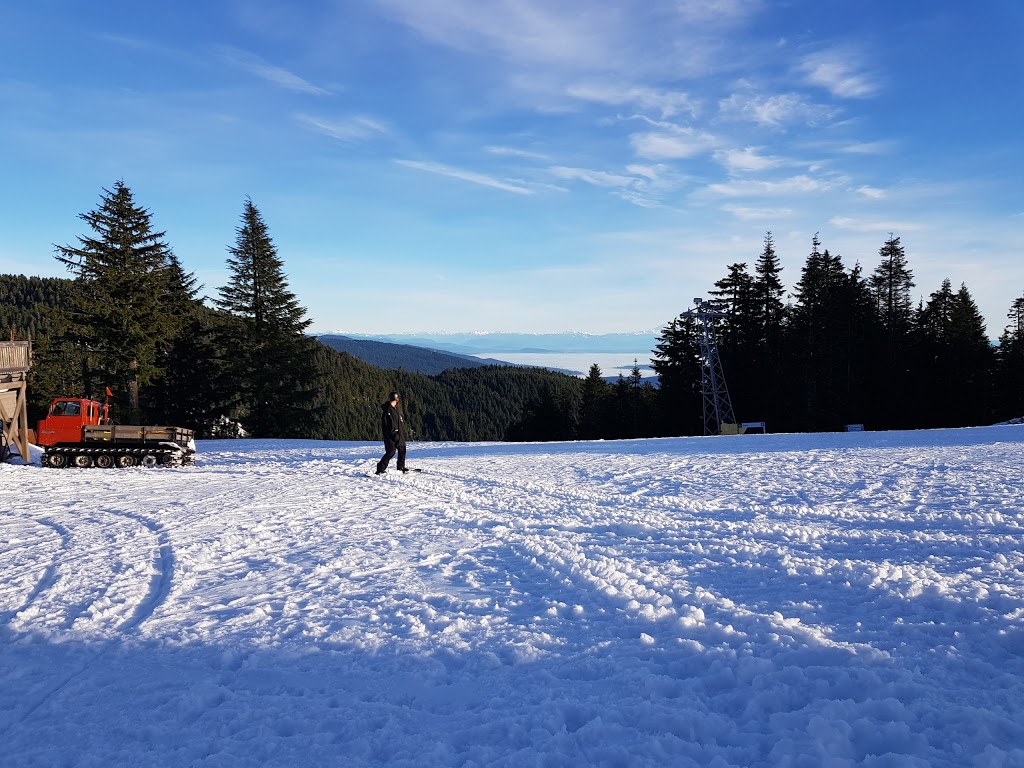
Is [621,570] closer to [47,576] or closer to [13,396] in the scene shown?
[47,576]

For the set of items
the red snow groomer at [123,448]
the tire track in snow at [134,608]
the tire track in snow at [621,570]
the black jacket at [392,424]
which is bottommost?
the tire track in snow at [134,608]

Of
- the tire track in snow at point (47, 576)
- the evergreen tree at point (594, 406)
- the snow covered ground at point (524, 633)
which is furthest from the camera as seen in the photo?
the evergreen tree at point (594, 406)

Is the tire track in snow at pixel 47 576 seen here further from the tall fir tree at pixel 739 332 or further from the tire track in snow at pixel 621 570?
the tall fir tree at pixel 739 332

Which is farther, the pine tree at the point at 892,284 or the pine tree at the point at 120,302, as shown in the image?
the pine tree at the point at 892,284

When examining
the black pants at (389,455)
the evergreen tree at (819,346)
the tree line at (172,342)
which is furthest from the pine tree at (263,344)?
the evergreen tree at (819,346)

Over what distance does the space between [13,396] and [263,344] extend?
1860 cm

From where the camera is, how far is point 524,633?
501 centimetres

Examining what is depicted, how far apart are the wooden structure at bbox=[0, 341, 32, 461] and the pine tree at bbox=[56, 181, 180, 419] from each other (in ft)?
44.9

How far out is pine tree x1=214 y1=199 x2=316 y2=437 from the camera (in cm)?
3812

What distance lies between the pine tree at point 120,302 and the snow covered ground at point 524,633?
86.3 feet

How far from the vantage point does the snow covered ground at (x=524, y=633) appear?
139 inches

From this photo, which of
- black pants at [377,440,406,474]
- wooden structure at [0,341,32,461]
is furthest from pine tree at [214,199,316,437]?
black pants at [377,440,406,474]

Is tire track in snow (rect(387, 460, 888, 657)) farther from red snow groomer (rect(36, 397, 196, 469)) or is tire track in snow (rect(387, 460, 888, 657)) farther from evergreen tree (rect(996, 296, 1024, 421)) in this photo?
evergreen tree (rect(996, 296, 1024, 421))

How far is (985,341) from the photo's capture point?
4478 centimetres
